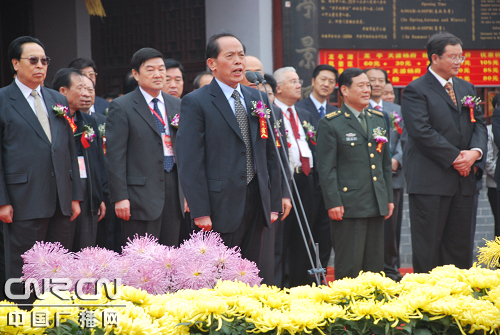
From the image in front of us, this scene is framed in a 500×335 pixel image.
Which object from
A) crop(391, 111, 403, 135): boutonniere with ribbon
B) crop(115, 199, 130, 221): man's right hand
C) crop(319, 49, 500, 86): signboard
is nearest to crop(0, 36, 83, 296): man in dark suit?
crop(115, 199, 130, 221): man's right hand

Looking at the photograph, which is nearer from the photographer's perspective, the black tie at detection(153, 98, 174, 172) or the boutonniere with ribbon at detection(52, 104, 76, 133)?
the boutonniere with ribbon at detection(52, 104, 76, 133)

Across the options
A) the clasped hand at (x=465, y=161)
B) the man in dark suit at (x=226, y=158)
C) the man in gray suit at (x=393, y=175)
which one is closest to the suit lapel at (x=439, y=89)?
the clasped hand at (x=465, y=161)

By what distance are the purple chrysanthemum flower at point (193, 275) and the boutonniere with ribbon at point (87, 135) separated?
8.66ft

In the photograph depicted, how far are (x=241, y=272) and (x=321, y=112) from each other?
12.4ft

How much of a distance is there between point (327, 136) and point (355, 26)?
259cm

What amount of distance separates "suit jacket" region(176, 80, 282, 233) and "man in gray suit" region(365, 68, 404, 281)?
8.18ft

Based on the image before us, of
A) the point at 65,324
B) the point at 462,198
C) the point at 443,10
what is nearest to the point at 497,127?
the point at 462,198

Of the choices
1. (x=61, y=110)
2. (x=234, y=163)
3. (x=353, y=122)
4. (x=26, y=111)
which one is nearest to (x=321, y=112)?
(x=353, y=122)

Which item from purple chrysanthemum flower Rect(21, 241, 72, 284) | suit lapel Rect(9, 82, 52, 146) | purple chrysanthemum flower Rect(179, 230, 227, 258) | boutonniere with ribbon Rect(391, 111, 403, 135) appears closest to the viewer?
purple chrysanthemum flower Rect(21, 241, 72, 284)

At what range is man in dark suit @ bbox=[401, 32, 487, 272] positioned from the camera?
4.39m

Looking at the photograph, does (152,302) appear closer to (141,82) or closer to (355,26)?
(141,82)

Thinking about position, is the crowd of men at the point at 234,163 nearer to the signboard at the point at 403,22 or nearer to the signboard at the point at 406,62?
the signboard at the point at 406,62

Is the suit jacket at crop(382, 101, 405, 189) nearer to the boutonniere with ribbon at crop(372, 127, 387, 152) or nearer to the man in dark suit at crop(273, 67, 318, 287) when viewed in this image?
the man in dark suit at crop(273, 67, 318, 287)

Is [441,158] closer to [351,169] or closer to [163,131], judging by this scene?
[351,169]
